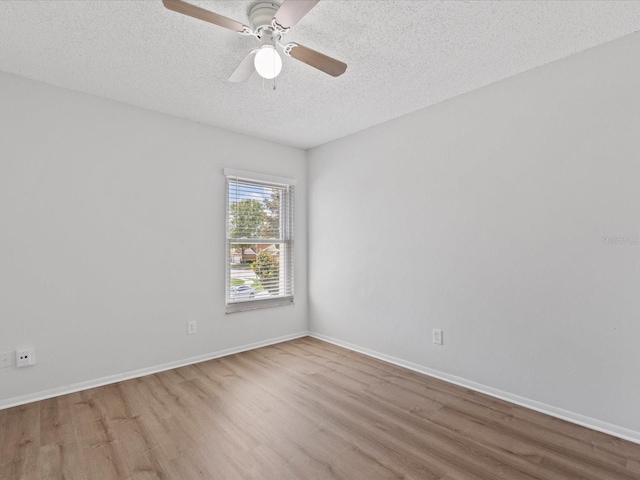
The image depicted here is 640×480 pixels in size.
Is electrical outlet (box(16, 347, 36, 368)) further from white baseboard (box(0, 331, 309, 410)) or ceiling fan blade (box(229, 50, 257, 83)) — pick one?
ceiling fan blade (box(229, 50, 257, 83))

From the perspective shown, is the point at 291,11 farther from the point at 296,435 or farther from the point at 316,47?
the point at 296,435

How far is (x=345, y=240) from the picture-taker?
12.7 ft

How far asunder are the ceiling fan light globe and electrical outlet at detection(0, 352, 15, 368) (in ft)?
8.88

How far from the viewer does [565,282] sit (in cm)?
226

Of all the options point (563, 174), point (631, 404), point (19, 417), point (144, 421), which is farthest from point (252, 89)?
point (631, 404)

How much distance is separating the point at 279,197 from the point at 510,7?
9.55 feet

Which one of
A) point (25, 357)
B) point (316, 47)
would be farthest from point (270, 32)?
point (25, 357)

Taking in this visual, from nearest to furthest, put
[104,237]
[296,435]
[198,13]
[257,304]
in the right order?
[198,13] → [296,435] → [104,237] → [257,304]

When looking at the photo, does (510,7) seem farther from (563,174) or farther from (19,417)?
(19,417)

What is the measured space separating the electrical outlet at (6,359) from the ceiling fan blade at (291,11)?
2933 millimetres

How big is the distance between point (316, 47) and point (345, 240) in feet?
7.00

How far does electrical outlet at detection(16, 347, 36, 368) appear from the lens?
245 cm

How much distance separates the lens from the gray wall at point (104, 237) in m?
2.49

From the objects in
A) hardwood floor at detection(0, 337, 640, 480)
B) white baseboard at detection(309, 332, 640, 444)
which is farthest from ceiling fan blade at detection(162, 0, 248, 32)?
white baseboard at detection(309, 332, 640, 444)
